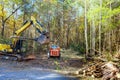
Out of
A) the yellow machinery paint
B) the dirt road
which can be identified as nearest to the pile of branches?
the dirt road

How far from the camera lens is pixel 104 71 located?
Result: 47.3 feet

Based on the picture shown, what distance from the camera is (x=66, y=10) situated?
44.6m

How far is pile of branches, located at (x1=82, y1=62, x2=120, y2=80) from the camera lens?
519 inches

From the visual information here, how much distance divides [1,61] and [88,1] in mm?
13390

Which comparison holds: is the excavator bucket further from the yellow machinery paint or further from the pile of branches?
the pile of branches

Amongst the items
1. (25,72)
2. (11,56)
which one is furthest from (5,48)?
(25,72)

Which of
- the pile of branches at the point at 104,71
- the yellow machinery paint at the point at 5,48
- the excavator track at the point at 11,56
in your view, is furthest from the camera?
the yellow machinery paint at the point at 5,48

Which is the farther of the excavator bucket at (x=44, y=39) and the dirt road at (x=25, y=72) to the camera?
the excavator bucket at (x=44, y=39)

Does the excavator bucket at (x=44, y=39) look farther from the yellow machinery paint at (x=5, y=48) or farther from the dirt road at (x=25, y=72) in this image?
the yellow machinery paint at (x=5, y=48)

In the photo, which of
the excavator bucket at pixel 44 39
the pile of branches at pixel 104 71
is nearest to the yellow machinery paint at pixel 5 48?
the excavator bucket at pixel 44 39

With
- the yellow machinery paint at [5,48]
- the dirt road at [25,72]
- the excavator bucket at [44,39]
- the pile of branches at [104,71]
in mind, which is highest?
the excavator bucket at [44,39]

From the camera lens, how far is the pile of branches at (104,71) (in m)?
13.2

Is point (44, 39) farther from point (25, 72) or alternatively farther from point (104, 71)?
point (104, 71)

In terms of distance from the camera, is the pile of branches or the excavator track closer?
the pile of branches
